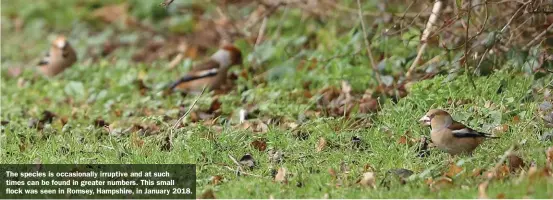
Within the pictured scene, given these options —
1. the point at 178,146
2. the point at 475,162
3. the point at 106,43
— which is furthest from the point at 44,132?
the point at 106,43

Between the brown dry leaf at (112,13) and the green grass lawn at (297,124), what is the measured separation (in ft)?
9.90

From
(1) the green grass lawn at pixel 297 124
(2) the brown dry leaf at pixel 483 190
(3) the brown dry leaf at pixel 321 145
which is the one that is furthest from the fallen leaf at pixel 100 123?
(2) the brown dry leaf at pixel 483 190

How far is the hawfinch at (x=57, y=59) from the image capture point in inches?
435

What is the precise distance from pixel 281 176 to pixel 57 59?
587 cm

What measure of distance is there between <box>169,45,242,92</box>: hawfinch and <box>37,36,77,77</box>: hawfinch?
6.27 ft

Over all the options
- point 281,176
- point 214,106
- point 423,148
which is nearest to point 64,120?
point 214,106

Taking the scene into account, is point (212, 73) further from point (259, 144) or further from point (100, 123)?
point (259, 144)

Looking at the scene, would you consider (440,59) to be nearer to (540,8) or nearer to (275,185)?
(540,8)

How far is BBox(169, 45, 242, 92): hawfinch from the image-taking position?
31.0 feet

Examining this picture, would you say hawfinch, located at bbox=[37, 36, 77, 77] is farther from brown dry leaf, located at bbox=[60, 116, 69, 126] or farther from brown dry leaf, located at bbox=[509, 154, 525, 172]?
brown dry leaf, located at bbox=[509, 154, 525, 172]

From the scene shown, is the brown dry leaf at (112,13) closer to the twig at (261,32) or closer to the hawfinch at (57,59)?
the hawfinch at (57,59)

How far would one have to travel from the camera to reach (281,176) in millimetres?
5879

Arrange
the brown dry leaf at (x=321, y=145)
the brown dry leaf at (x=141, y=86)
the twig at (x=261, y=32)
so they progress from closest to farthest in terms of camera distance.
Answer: the brown dry leaf at (x=321, y=145), the brown dry leaf at (x=141, y=86), the twig at (x=261, y=32)

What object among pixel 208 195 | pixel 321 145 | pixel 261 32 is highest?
pixel 261 32
